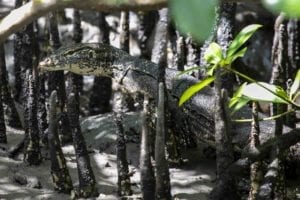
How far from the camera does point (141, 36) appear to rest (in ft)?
16.3

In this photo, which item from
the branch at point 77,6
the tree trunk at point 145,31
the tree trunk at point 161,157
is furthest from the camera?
the tree trunk at point 145,31

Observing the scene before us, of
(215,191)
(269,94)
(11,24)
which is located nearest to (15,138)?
(215,191)

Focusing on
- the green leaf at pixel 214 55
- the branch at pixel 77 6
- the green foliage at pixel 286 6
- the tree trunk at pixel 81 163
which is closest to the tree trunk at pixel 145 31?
the tree trunk at pixel 81 163

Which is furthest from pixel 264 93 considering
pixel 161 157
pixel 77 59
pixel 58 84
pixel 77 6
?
pixel 58 84

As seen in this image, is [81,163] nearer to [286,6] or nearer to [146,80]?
[146,80]

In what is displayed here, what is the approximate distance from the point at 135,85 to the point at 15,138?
816mm

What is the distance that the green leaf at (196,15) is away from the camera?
1.81 feet

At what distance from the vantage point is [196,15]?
0.55m

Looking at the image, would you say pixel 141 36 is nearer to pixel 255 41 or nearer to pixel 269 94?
pixel 255 41

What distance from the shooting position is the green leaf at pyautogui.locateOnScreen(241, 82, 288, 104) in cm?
151

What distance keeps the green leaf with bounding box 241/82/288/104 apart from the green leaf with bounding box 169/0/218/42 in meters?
0.98

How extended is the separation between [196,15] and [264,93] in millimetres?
1025

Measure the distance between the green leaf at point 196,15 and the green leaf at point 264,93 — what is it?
0.98 metres

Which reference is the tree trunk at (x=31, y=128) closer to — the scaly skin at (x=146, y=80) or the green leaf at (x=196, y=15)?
the scaly skin at (x=146, y=80)
